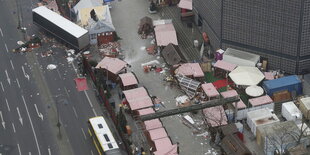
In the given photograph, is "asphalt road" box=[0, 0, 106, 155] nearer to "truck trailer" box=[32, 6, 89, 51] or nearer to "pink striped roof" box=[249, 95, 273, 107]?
"truck trailer" box=[32, 6, 89, 51]

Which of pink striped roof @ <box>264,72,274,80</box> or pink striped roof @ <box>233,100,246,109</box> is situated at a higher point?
pink striped roof @ <box>264,72,274,80</box>

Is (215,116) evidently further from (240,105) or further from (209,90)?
(209,90)

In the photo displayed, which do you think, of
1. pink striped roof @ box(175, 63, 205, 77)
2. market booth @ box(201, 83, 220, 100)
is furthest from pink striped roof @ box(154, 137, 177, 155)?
pink striped roof @ box(175, 63, 205, 77)

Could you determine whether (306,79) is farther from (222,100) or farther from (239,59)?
(222,100)

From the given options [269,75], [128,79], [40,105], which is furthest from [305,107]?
[40,105]

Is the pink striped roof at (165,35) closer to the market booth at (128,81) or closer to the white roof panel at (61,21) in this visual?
the market booth at (128,81)

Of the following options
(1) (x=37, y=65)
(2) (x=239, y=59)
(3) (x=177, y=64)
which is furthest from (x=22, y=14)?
(2) (x=239, y=59)
